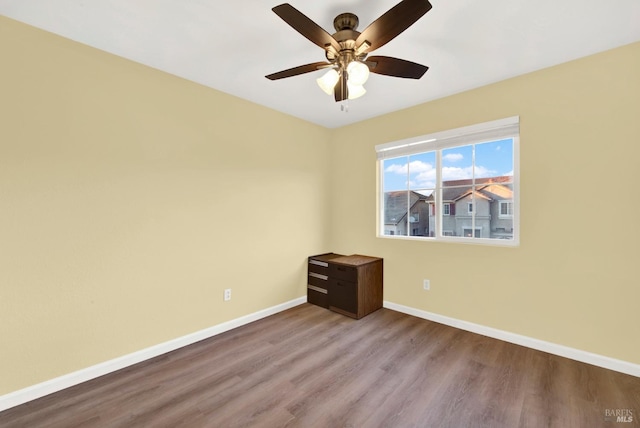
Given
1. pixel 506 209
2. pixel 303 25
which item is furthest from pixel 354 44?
pixel 506 209

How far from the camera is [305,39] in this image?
1951 millimetres

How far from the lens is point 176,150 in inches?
97.5

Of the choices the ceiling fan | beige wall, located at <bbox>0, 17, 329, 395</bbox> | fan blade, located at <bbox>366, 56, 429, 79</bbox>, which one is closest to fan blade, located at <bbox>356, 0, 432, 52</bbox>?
the ceiling fan

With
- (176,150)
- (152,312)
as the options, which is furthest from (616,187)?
(152,312)

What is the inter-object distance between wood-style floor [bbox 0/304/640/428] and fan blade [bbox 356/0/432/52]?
2295 millimetres

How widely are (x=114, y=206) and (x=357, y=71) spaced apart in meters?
2.14

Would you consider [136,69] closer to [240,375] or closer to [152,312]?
[152,312]

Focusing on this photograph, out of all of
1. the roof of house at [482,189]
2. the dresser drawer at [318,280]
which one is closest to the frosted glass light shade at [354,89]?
the roof of house at [482,189]

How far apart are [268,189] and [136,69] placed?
5.41 feet

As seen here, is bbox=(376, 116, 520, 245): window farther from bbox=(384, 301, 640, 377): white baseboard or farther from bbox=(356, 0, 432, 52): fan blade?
bbox=(356, 0, 432, 52): fan blade

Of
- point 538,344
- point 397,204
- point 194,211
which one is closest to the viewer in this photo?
point 538,344

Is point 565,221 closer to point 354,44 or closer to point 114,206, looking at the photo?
point 354,44

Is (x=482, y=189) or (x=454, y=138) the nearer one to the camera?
(x=482, y=189)

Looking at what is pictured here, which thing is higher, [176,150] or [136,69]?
[136,69]
